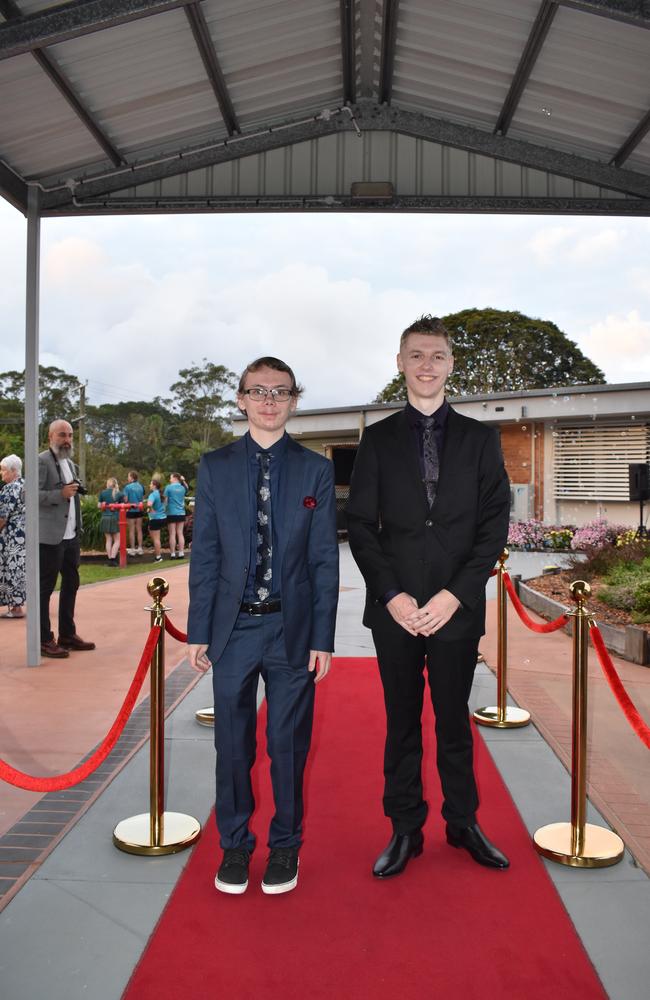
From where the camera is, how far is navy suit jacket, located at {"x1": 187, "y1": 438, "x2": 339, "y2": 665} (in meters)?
2.61

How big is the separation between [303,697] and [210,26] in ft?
14.5

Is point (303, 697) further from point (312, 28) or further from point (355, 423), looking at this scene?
point (355, 423)

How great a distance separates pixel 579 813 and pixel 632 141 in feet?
16.0

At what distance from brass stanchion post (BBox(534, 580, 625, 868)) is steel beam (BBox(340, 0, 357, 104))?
170 inches

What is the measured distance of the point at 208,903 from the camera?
8.36 feet

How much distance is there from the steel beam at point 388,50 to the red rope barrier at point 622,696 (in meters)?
4.39

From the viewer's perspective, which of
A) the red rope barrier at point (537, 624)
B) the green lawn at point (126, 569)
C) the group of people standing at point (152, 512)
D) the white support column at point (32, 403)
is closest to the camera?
the red rope barrier at point (537, 624)

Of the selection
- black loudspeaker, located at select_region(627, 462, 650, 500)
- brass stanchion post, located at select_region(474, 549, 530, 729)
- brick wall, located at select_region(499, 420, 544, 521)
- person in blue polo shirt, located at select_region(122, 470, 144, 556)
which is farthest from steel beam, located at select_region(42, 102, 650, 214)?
brick wall, located at select_region(499, 420, 544, 521)

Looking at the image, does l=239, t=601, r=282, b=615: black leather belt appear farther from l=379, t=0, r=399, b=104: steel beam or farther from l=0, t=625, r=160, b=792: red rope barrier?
l=379, t=0, r=399, b=104: steel beam

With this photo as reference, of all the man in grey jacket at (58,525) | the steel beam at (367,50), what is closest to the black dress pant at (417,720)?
the man in grey jacket at (58,525)

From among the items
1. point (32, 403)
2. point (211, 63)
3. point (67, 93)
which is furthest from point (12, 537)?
point (211, 63)

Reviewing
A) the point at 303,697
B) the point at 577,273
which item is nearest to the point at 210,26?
the point at 303,697

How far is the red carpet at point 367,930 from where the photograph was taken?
2.11 metres

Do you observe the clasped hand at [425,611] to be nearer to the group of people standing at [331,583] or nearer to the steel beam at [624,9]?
the group of people standing at [331,583]
